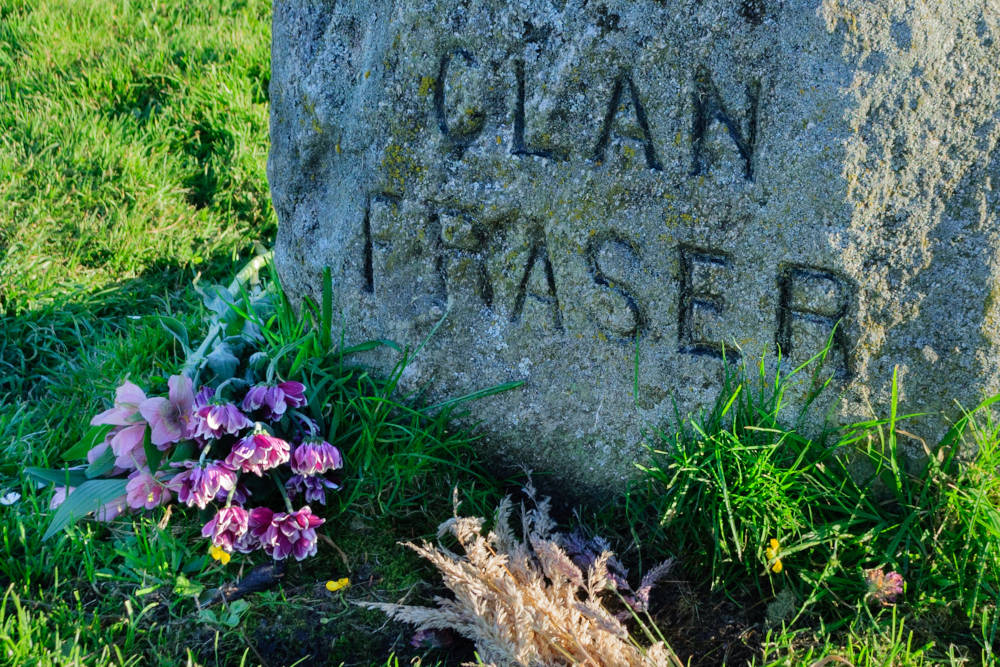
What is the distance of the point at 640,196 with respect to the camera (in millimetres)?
2238

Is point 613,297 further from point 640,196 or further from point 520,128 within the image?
point 520,128

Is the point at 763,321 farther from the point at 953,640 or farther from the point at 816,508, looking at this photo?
the point at 953,640

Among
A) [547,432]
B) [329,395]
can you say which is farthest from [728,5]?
[329,395]

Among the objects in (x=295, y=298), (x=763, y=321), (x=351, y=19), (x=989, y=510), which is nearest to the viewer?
(x=989, y=510)

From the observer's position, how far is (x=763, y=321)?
2.25m

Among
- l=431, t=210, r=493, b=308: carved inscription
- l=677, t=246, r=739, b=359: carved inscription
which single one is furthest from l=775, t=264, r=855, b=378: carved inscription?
l=431, t=210, r=493, b=308: carved inscription

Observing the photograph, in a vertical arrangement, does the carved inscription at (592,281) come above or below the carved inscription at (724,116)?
below

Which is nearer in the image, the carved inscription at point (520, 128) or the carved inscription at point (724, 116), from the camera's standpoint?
the carved inscription at point (724, 116)

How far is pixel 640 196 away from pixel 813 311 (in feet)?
1.51

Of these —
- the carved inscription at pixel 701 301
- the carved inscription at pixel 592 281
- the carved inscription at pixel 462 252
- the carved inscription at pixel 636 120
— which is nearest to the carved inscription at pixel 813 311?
the carved inscription at pixel 592 281

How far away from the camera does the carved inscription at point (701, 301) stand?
2244 millimetres

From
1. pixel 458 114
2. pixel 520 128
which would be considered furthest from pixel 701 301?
pixel 458 114

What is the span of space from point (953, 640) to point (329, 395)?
1.53 meters

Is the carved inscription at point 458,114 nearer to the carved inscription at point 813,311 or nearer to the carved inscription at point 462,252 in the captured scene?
the carved inscription at point 462,252
